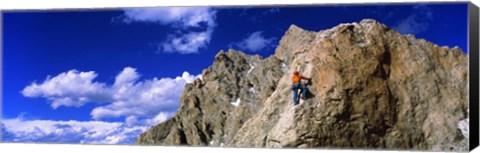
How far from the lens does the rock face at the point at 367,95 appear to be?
77.2ft

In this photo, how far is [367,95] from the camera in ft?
80.0

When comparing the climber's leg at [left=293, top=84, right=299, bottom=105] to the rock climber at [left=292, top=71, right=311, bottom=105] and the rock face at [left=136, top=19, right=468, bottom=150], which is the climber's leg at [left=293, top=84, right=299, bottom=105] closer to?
the rock climber at [left=292, top=71, right=311, bottom=105]

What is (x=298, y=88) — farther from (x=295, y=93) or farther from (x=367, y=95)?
(x=367, y=95)

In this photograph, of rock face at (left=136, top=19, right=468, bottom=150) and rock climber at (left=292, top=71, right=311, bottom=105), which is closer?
rock face at (left=136, top=19, right=468, bottom=150)

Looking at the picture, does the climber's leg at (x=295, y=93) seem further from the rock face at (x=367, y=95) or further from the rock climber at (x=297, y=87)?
the rock face at (x=367, y=95)

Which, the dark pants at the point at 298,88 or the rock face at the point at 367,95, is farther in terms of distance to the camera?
the dark pants at the point at 298,88

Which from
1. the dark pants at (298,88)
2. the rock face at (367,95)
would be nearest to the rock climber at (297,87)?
the dark pants at (298,88)

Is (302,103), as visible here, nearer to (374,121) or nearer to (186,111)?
(374,121)

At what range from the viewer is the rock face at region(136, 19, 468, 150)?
77.2ft

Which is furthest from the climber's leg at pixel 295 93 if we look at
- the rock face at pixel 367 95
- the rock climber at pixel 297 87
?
the rock face at pixel 367 95

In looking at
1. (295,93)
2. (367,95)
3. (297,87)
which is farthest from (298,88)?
(367,95)

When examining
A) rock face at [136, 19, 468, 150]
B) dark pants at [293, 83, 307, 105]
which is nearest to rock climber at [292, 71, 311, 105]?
dark pants at [293, 83, 307, 105]

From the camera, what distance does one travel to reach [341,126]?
24406 mm

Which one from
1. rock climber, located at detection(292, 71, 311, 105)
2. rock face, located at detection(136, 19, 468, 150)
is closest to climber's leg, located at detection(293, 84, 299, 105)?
rock climber, located at detection(292, 71, 311, 105)
